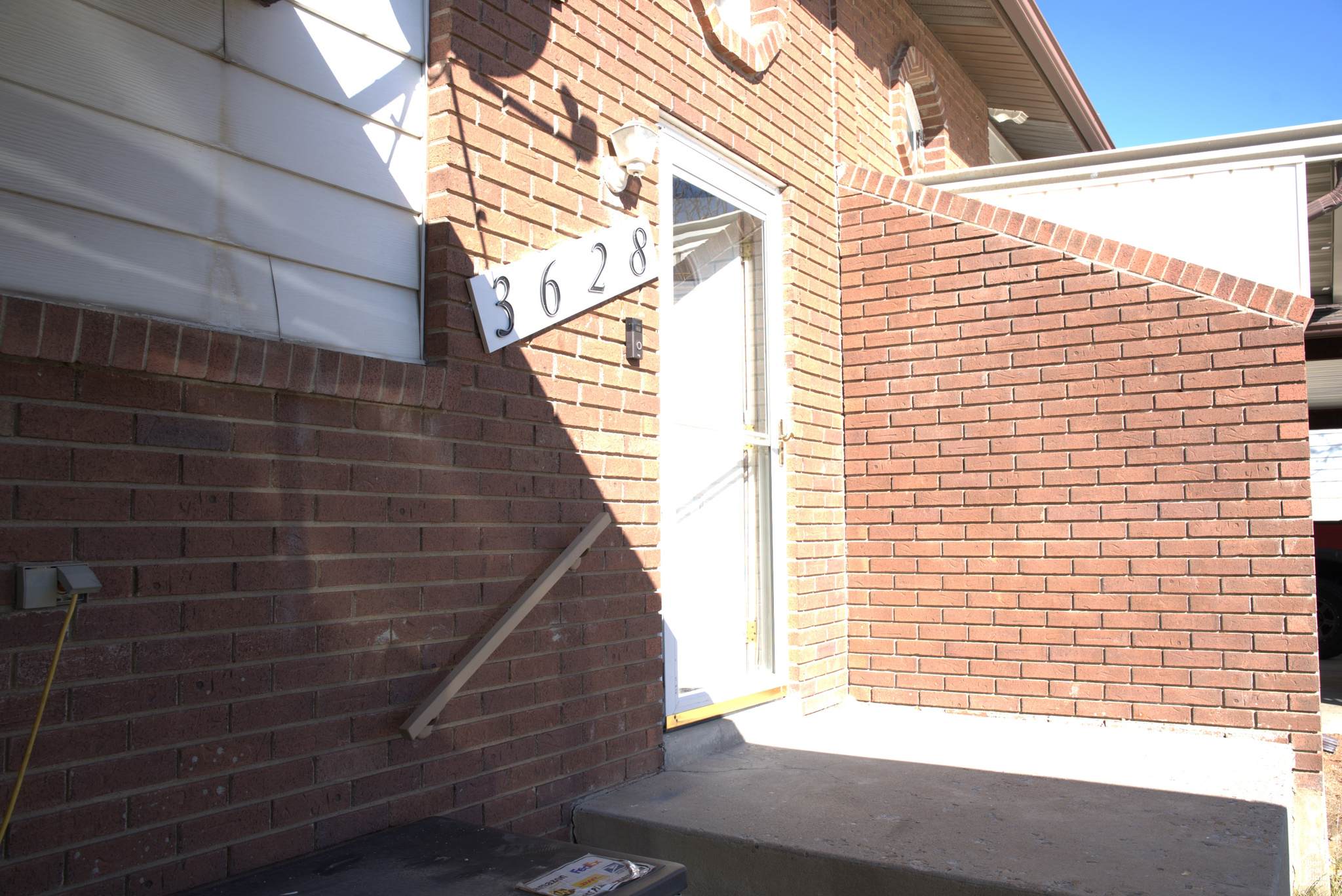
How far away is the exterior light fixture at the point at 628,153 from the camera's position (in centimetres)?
364

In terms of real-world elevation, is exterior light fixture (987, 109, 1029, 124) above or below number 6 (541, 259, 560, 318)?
above

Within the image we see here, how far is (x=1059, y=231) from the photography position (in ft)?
16.8

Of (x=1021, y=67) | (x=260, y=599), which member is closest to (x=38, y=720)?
(x=260, y=599)

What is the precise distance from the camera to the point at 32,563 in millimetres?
1952

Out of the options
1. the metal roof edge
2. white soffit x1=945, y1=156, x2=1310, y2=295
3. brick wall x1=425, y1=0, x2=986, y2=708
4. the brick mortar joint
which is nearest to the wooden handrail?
brick wall x1=425, y1=0, x2=986, y2=708

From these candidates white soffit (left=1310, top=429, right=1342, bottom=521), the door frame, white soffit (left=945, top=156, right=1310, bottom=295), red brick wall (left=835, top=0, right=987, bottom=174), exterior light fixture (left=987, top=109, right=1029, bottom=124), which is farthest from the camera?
white soffit (left=1310, top=429, right=1342, bottom=521)

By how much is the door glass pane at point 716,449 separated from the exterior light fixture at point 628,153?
0.64 meters

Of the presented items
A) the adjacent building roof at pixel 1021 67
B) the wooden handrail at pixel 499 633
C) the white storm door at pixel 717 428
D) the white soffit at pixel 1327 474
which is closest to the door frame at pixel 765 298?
the white storm door at pixel 717 428

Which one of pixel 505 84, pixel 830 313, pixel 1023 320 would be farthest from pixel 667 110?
pixel 1023 320

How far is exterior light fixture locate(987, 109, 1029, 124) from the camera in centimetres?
933

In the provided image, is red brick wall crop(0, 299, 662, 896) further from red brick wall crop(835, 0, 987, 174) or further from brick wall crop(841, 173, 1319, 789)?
red brick wall crop(835, 0, 987, 174)

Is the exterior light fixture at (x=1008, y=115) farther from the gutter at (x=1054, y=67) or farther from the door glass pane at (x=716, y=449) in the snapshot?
the door glass pane at (x=716, y=449)

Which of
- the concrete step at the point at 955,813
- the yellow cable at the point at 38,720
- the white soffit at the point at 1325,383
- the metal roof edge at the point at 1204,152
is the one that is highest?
the metal roof edge at the point at 1204,152

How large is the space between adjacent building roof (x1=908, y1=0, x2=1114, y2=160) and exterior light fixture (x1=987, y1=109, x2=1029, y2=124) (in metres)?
0.05
